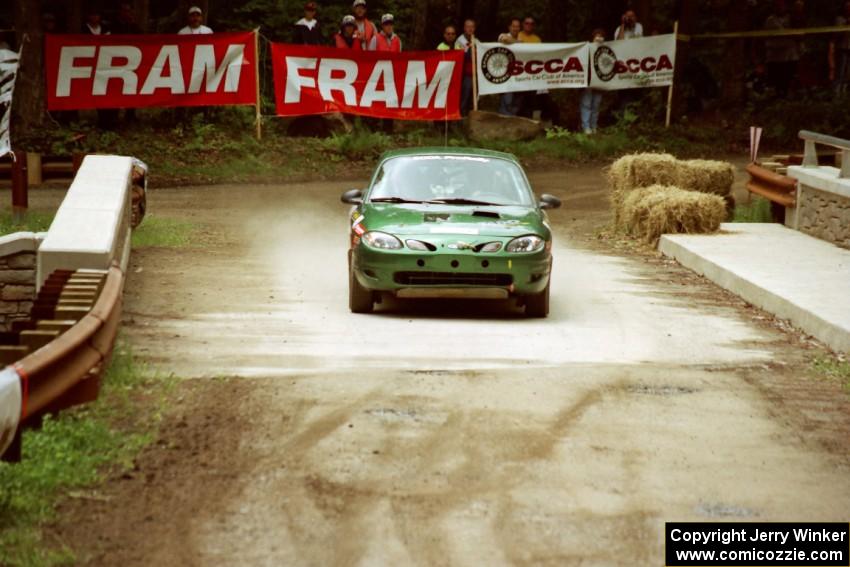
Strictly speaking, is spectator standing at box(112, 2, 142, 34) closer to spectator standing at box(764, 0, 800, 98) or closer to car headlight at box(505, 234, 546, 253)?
spectator standing at box(764, 0, 800, 98)

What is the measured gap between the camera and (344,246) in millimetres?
17297

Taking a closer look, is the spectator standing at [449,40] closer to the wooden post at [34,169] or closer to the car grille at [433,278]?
the wooden post at [34,169]

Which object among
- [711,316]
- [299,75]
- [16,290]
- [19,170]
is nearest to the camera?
[16,290]

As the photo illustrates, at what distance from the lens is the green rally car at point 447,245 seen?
11.6 meters

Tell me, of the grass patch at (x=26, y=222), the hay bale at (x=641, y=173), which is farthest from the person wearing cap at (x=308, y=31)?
the grass patch at (x=26, y=222)

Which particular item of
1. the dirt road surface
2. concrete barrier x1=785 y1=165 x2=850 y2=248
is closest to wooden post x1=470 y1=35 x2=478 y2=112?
concrete barrier x1=785 y1=165 x2=850 y2=248

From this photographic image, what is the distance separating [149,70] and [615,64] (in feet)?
30.3

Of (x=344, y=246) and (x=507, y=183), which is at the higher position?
(x=507, y=183)

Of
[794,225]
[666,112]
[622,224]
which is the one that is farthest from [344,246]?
[666,112]

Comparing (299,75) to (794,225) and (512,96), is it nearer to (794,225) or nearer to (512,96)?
(512,96)

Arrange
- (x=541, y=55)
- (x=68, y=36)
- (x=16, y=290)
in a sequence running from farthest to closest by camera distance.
Answer: (x=541, y=55) < (x=68, y=36) < (x=16, y=290)

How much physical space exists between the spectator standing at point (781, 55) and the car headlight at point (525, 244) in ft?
66.2

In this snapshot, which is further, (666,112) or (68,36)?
(666,112)

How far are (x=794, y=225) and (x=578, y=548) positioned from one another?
1262 cm
